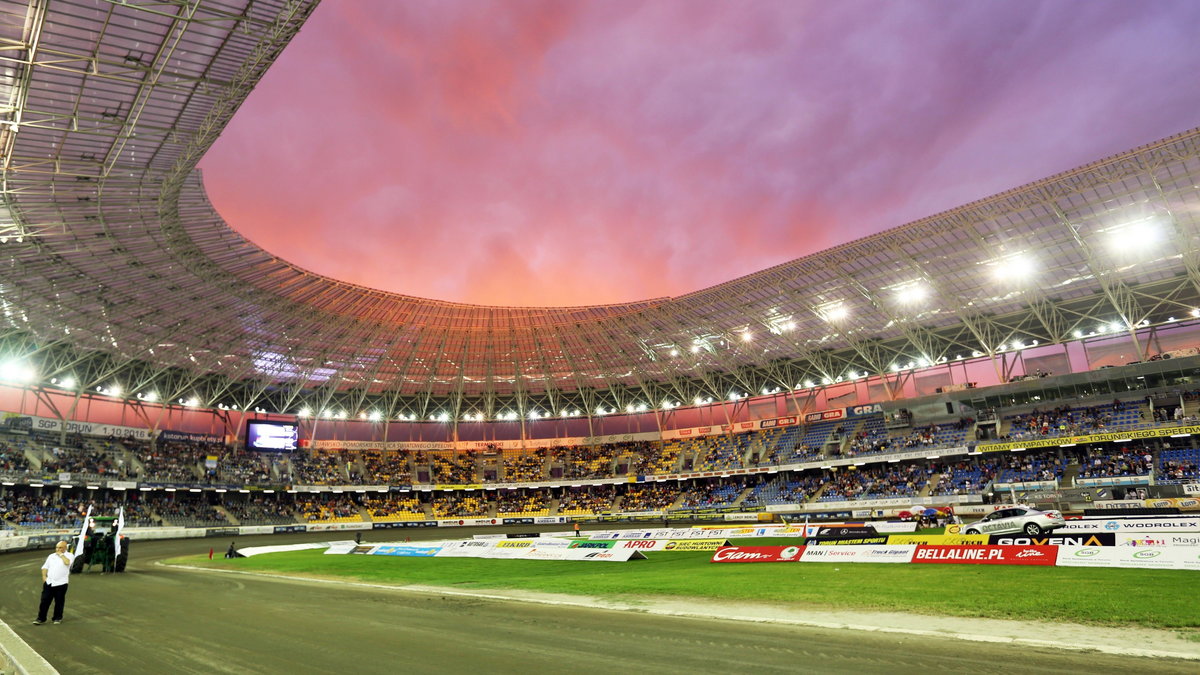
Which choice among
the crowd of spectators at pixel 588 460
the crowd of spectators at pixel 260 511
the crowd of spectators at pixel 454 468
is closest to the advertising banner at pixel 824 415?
the crowd of spectators at pixel 588 460

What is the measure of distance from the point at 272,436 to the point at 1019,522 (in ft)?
239

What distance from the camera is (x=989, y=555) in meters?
17.8

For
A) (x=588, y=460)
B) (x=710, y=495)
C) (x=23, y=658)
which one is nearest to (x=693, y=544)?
(x=23, y=658)

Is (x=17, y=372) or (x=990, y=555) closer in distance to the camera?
(x=990, y=555)

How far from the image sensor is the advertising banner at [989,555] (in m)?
16.8

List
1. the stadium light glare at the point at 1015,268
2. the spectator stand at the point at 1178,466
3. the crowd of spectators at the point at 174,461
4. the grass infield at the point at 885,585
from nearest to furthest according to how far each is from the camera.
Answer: the grass infield at the point at 885,585, the spectator stand at the point at 1178,466, the stadium light glare at the point at 1015,268, the crowd of spectators at the point at 174,461

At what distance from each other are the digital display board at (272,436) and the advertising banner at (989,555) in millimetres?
71223

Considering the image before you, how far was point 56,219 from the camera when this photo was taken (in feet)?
111

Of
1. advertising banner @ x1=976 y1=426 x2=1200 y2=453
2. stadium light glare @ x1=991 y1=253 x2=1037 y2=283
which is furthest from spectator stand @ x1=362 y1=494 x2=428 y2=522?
stadium light glare @ x1=991 y1=253 x2=1037 y2=283

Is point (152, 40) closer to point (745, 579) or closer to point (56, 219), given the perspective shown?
point (56, 219)

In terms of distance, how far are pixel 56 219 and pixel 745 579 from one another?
41.1 metres

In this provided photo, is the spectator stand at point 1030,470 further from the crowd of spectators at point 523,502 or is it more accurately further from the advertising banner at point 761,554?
the crowd of spectators at point 523,502

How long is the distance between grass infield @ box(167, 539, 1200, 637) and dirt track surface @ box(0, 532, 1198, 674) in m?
2.60

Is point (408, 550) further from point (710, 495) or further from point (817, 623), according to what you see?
point (710, 495)
